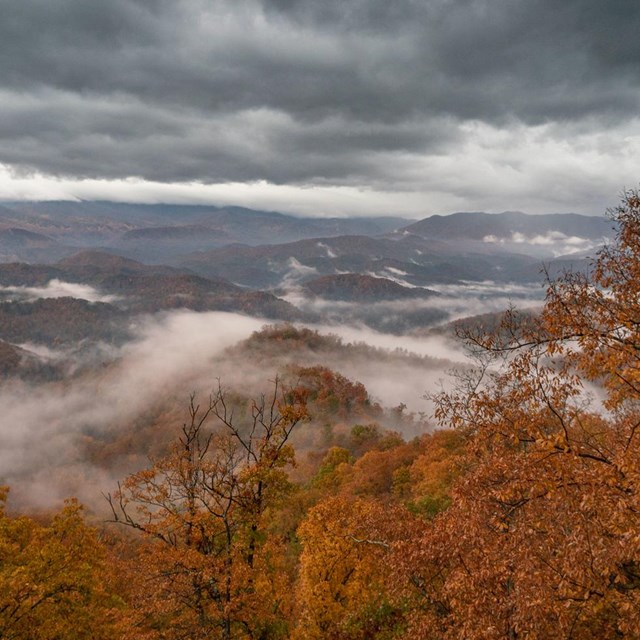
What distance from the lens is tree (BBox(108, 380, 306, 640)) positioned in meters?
17.2

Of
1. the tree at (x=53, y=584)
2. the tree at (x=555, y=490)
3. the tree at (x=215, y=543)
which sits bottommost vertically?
the tree at (x=53, y=584)

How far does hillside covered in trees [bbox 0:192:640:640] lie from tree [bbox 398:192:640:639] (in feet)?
0.20

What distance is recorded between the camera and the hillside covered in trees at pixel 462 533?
10.4m

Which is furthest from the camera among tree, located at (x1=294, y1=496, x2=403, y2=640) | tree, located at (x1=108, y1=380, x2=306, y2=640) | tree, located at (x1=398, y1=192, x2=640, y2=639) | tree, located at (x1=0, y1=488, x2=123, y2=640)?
tree, located at (x1=294, y1=496, x2=403, y2=640)

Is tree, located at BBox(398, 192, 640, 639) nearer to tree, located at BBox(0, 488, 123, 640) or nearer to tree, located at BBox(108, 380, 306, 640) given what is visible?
tree, located at BBox(108, 380, 306, 640)

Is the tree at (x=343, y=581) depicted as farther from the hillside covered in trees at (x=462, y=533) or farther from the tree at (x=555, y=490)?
the tree at (x=555, y=490)

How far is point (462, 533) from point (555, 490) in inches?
184

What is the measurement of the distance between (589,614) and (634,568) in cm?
222

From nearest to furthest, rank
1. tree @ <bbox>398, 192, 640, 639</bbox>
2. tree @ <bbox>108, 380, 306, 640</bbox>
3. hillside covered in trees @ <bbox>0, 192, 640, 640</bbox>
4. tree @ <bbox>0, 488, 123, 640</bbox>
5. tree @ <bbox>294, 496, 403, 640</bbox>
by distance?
tree @ <bbox>398, 192, 640, 639</bbox> → hillside covered in trees @ <bbox>0, 192, 640, 640</bbox> → tree @ <bbox>108, 380, 306, 640</bbox> → tree @ <bbox>0, 488, 123, 640</bbox> → tree @ <bbox>294, 496, 403, 640</bbox>

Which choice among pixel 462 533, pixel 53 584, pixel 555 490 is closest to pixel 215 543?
pixel 53 584

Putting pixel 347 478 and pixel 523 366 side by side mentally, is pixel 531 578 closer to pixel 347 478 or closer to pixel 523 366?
pixel 523 366

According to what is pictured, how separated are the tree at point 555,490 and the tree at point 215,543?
706 centimetres

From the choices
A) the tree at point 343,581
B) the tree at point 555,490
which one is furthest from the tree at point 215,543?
the tree at point 555,490

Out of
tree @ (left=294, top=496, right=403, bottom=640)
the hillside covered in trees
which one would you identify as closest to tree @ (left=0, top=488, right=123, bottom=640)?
the hillside covered in trees
